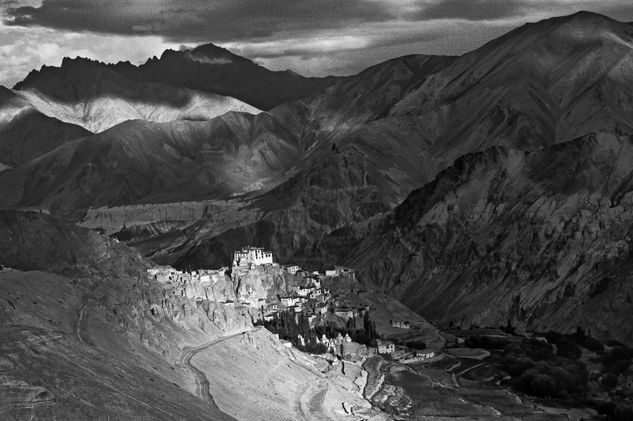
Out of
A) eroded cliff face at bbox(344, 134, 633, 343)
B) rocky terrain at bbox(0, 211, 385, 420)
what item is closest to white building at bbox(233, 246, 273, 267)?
eroded cliff face at bbox(344, 134, 633, 343)

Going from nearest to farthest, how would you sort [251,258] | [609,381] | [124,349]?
[124,349] < [609,381] < [251,258]

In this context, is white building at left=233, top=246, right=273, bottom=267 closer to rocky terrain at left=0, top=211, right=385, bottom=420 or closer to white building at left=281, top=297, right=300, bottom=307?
white building at left=281, top=297, right=300, bottom=307

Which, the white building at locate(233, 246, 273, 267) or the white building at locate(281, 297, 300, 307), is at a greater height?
the white building at locate(281, 297, 300, 307)

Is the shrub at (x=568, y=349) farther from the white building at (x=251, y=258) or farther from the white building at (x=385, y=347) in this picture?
the white building at (x=251, y=258)

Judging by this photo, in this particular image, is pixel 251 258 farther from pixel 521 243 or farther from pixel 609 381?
pixel 609 381

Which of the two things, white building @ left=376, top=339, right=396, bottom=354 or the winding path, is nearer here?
the winding path

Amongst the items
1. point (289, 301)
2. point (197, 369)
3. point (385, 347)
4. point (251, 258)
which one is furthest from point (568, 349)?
point (197, 369)

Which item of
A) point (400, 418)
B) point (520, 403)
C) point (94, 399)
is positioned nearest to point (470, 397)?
point (520, 403)

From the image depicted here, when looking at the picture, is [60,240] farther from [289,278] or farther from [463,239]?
[463,239]
